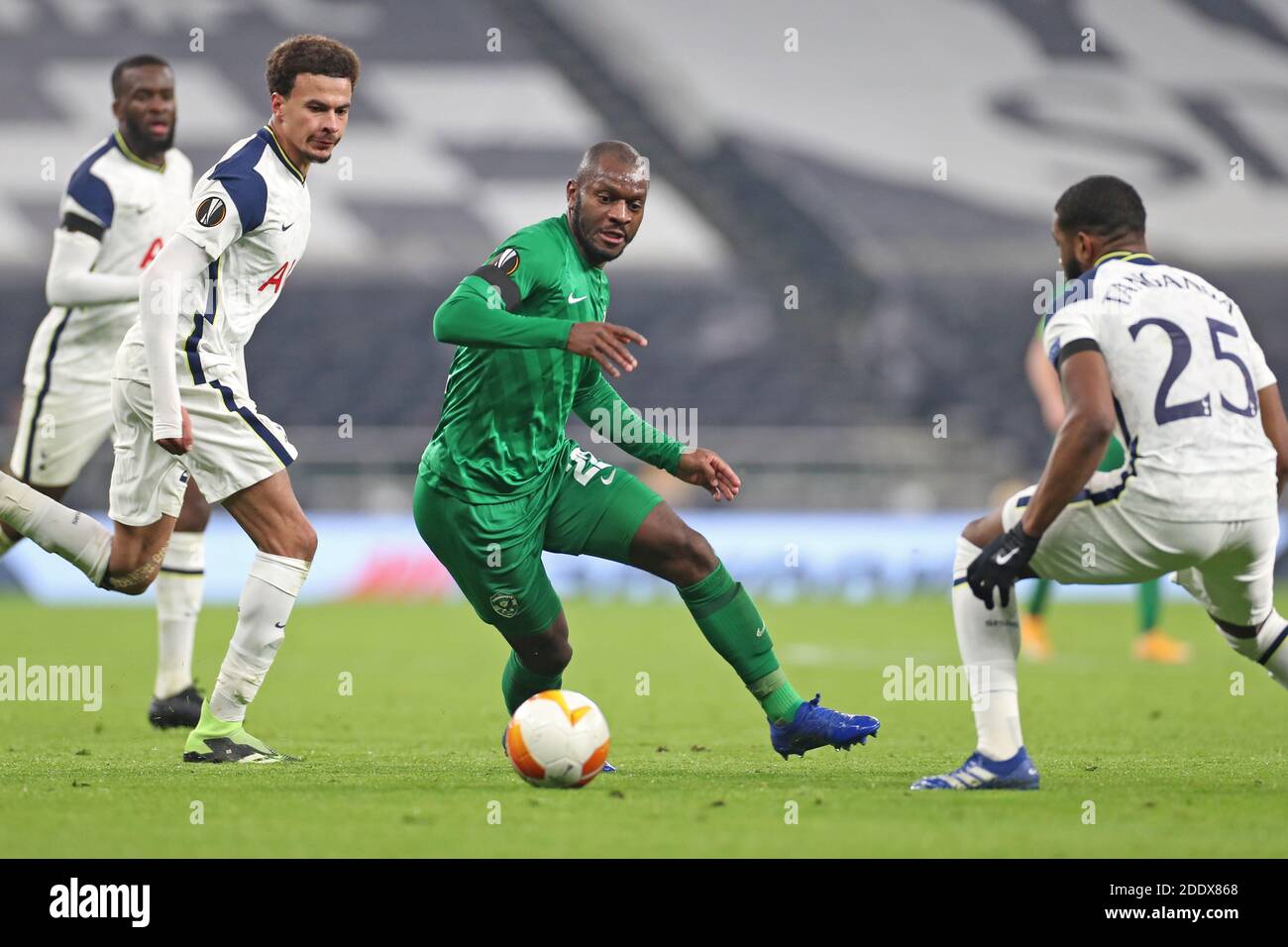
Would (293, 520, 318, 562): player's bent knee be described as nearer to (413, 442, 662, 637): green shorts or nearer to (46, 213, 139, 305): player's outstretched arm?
(413, 442, 662, 637): green shorts

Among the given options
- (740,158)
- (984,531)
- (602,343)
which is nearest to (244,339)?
(602,343)

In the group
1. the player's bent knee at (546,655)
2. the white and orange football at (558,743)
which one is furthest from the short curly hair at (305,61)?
the white and orange football at (558,743)

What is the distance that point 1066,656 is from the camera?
12.1 metres

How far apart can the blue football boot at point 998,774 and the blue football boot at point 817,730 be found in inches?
17.9

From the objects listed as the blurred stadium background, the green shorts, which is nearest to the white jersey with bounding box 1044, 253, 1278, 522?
the green shorts

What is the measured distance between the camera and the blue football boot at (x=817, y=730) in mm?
5812

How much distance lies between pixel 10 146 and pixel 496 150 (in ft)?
26.6

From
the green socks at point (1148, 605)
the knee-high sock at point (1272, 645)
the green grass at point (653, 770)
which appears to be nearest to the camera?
the green grass at point (653, 770)

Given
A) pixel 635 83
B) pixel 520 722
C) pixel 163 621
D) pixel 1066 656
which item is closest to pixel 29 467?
pixel 163 621

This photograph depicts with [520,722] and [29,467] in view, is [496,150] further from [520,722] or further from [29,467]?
[520,722]

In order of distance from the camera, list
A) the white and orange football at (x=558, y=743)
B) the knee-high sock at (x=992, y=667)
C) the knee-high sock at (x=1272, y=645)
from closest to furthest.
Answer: the knee-high sock at (x=992, y=667) → the white and orange football at (x=558, y=743) → the knee-high sock at (x=1272, y=645)

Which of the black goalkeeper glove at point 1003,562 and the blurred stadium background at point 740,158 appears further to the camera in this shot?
the blurred stadium background at point 740,158

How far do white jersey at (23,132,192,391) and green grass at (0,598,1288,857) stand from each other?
5.63 feet

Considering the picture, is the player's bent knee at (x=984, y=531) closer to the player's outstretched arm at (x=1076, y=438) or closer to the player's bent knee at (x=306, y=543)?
the player's outstretched arm at (x=1076, y=438)
